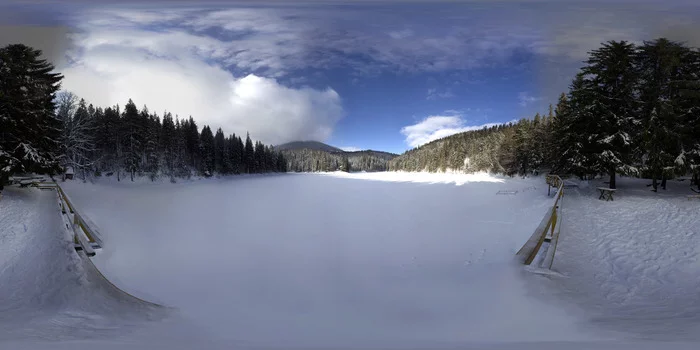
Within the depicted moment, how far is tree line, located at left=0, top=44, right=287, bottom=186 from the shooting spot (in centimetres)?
855

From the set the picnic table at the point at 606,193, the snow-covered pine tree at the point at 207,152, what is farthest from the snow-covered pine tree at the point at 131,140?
the picnic table at the point at 606,193

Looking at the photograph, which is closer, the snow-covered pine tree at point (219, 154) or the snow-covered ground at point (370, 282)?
the snow-covered ground at point (370, 282)

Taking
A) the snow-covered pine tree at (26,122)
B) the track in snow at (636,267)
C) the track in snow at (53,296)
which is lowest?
the track in snow at (53,296)

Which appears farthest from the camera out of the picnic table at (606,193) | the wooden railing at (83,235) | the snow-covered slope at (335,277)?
the picnic table at (606,193)

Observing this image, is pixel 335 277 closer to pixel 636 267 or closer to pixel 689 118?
pixel 636 267

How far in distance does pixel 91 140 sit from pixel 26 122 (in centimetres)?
1211

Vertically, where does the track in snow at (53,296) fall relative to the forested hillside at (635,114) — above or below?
below

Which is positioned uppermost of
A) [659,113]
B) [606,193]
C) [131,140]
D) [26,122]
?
[131,140]

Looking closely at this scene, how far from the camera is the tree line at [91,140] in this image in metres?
8.55

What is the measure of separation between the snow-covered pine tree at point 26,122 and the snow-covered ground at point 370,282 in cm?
136

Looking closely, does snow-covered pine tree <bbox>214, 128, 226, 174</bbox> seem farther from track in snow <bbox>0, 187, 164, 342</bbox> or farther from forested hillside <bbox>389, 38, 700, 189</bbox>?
forested hillside <bbox>389, 38, 700, 189</bbox>

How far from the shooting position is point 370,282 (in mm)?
5141

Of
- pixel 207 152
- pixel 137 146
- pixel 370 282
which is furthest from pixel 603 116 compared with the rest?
pixel 207 152

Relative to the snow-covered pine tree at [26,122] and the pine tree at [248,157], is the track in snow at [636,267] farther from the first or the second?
the pine tree at [248,157]
